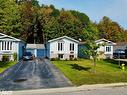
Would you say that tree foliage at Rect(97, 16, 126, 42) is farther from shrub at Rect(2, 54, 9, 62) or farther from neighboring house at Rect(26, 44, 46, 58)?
shrub at Rect(2, 54, 9, 62)

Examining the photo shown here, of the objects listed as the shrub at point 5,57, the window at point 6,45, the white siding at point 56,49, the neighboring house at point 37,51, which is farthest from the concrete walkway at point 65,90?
the neighboring house at point 37,51

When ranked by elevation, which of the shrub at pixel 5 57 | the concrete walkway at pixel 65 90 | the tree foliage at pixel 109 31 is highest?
the tree foliage at pixel 109 31

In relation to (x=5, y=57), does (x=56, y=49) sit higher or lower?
higher

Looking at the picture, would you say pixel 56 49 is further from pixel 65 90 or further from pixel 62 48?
pixel 65 90

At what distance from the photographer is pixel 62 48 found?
62.8m

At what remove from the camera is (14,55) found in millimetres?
57062

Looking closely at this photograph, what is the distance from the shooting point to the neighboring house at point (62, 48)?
205 feet

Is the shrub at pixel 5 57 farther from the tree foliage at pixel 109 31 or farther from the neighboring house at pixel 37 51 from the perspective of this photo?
the tree foliage at pixel 109 31

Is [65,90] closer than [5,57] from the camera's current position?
Yes

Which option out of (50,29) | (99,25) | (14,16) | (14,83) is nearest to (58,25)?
(50,29)

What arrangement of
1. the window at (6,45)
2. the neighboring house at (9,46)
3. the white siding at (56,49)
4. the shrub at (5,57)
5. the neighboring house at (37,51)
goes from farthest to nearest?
the neighboring house at (37,51), the white siding at (56,49), the window at (6,45), the neighboring house at (9,46), the shrub at (5,57)

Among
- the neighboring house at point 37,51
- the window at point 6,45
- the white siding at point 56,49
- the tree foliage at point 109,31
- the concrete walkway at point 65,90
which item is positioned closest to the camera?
the concrete walkway at point 65,90

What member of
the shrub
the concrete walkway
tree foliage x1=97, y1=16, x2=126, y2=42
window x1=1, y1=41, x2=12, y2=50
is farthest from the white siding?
tree foliage x1=97, y1=16, x2=126, y2=42

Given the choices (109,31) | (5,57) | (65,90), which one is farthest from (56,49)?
(109,31)
